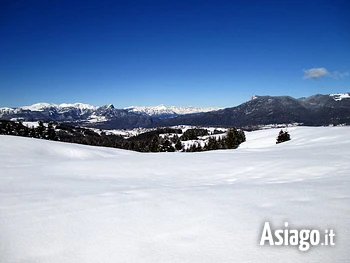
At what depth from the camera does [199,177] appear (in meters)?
9.77

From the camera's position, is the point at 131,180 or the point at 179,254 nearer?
the point at 179,254

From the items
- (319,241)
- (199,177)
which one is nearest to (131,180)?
(199,177)

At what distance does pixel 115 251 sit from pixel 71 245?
0.90 metres

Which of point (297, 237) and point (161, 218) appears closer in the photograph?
point (297, 237)

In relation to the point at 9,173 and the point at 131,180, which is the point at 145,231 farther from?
the point at 9,173

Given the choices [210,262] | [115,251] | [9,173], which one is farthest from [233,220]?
[9,173]

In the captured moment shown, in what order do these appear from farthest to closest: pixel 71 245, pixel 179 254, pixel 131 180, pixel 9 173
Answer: pixel 9 173 → pixel 131 180 → pixel 71 245 → pixel 179 254

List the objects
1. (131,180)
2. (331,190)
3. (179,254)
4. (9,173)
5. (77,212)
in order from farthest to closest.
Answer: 1. (9,173)
2. (131,180)
3. (331,190)
4. (77,212)
5. (179,254)

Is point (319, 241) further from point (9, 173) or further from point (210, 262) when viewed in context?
point (9, 173)

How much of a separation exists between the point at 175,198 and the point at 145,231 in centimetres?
193

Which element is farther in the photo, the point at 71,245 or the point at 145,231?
the point at 145,231

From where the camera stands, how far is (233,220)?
4617mm

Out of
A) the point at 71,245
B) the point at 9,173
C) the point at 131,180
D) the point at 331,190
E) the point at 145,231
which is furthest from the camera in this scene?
the point at 9,173

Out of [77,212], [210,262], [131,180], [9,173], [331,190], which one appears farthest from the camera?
[9,173]
